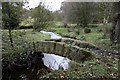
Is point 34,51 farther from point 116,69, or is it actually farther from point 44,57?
point 116,69

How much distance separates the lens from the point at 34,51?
4.60m

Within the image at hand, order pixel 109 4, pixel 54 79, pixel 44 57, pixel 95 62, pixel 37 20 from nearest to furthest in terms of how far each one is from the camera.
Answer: pixel 54 79 < pixel 95 62 < pixel 44 57 < pixel 109 4 < pixel 37 20

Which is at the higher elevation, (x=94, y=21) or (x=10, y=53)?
(x=94, y=21)

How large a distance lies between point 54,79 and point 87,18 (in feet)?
28.5

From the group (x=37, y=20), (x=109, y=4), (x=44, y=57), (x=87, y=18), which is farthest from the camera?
(x=87, y=18)

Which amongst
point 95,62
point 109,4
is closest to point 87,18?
point 109,4

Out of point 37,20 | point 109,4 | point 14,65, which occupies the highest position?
point 109,4

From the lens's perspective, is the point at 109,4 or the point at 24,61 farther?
the point at 109,4

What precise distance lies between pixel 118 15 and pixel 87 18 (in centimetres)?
585

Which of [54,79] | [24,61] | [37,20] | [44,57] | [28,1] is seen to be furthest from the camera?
[37,20]

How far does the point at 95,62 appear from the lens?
3.24m

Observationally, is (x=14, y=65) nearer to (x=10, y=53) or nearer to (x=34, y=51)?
(x=10, y=53)

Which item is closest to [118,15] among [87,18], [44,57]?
[44,57]

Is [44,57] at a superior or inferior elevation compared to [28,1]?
inferior
